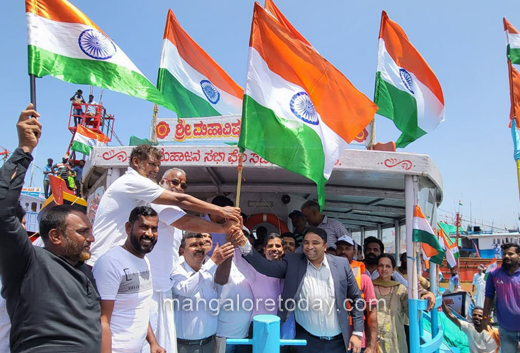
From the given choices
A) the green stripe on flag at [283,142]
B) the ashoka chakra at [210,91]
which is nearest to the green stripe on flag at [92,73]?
the green stripe on flag at [283,142]

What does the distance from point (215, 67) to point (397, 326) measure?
5.02 meters

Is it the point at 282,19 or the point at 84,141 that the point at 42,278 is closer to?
the point at 282,19

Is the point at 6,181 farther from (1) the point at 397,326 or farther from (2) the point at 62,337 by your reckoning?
(1) the point at 397,326

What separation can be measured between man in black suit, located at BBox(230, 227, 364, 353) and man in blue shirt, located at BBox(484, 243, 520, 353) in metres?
2.72

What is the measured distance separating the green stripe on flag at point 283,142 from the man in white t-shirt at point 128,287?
4.84ft

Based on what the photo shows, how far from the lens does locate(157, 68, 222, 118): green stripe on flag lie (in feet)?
19.5

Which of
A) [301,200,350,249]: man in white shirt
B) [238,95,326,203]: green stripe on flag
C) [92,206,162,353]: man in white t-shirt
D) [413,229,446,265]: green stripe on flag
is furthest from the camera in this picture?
[301,200,350,249]: man in white shirt

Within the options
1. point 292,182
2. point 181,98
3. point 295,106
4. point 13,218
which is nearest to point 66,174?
point 181,98

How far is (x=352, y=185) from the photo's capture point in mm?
5785

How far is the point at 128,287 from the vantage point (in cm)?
224

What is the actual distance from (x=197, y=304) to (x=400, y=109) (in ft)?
14.8

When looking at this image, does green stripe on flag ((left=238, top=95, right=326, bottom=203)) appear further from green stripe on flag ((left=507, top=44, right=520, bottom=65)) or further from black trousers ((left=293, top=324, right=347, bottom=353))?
green stripe on flag ((left=507, top=44, right=520, bottom=65))

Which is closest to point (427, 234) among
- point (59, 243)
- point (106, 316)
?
point (106, 316)

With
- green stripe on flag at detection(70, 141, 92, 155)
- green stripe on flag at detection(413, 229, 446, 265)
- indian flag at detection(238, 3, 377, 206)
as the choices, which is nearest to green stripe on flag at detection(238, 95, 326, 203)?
indian flag at detection(238, 3, 377, 206)
